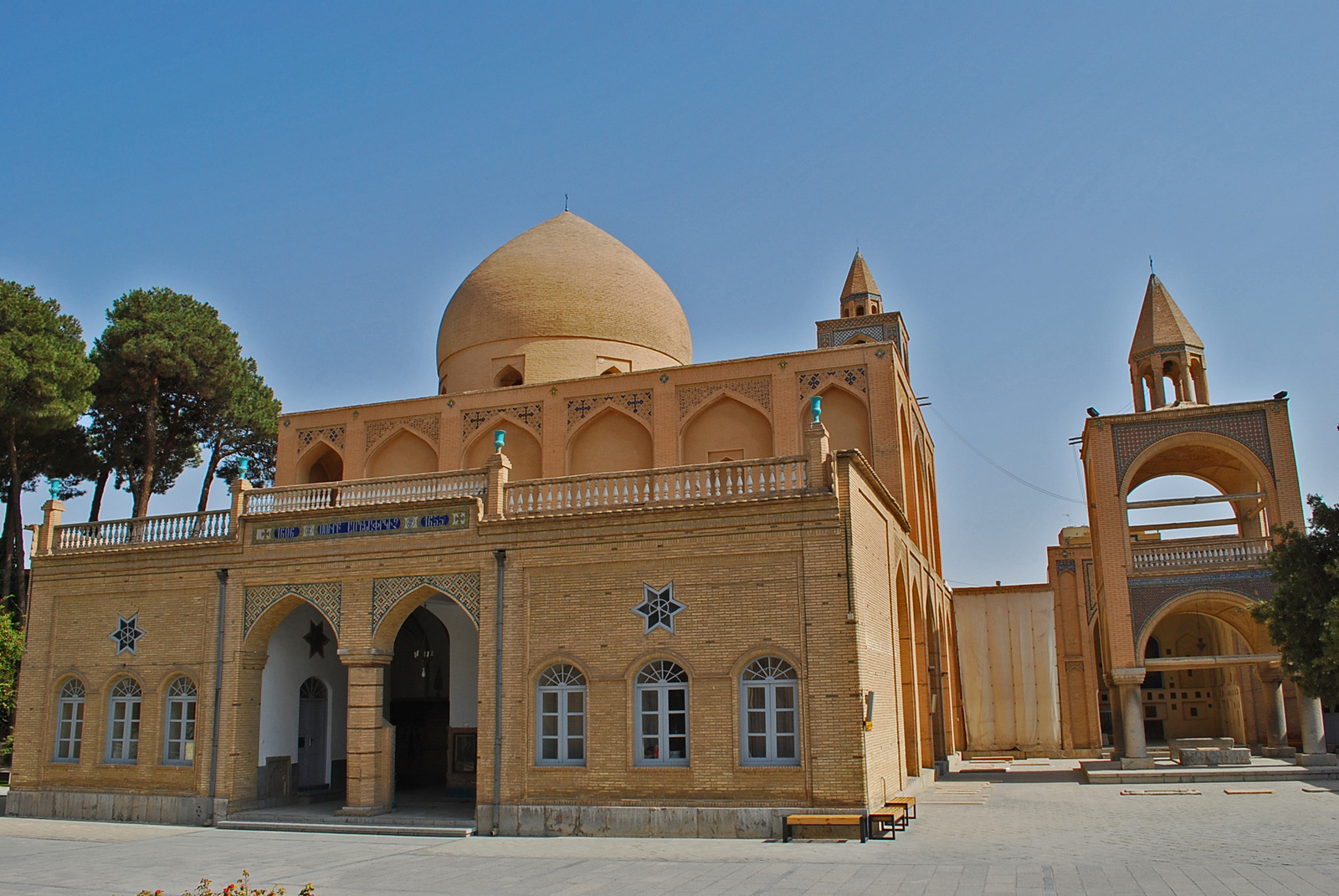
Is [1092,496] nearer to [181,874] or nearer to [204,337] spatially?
[181,874]

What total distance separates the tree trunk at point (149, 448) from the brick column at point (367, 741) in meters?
14.0

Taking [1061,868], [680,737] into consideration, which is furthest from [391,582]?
[1061,868]

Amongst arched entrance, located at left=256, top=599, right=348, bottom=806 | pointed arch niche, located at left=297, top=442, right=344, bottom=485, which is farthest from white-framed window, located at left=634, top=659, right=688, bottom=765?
pointed arch niche, located at left=297, top=442, right=344, bottom=485

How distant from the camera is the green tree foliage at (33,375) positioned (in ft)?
79.9

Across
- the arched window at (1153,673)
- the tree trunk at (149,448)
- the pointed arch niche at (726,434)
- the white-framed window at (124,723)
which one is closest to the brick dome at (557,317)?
the pointed arch niche at (726,434)

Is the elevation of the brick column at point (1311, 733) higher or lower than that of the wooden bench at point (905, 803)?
higher

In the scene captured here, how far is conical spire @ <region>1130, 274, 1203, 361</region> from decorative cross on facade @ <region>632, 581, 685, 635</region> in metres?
14.3

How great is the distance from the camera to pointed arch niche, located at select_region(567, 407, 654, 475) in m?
21.7

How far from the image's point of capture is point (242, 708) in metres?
17.0

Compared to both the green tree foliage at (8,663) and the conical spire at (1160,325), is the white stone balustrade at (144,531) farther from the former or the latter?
the conical spire at (1160,325)

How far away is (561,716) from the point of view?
14992mm

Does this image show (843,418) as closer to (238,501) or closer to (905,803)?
(905,803)

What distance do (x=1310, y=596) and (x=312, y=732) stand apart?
51.0 feet

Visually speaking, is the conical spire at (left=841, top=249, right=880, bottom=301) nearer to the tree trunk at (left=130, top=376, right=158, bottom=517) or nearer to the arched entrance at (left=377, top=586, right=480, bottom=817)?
the arched entrance at (left=377, top=586, right=480, bottom=817)
